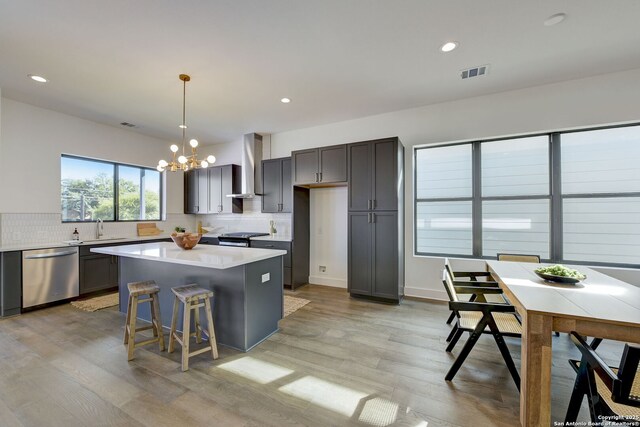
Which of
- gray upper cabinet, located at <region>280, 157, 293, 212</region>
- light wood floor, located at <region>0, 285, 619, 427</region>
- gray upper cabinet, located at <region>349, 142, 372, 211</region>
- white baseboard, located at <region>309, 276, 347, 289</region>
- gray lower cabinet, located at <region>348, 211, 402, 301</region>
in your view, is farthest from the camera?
gray upper cabinet, located at <region>280, 157, 293, 212</region>

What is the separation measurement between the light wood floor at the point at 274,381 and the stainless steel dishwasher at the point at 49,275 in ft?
2.25

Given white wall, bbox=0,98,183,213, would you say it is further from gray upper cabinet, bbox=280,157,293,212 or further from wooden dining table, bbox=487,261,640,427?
wooden dining table, bbox=487,261,640,427

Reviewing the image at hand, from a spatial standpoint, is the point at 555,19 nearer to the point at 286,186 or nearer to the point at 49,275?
the point at 286,186

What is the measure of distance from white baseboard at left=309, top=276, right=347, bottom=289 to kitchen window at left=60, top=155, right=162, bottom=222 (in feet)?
12.8

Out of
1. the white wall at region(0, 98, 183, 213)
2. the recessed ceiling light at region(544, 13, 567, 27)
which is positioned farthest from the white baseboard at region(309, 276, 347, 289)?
the white wall at region(0, 98, 183, 213)

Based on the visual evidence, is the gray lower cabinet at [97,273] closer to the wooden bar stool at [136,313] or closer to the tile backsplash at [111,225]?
the tile backsplash at [111,225]

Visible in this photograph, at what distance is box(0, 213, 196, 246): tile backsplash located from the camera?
378cm

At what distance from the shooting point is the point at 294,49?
266cm

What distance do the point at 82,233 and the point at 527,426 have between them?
6.40 m

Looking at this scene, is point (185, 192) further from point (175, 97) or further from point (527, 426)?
point (527, 426)

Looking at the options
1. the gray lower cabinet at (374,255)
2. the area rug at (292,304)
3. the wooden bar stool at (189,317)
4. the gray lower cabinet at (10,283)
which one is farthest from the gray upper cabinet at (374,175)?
the gray lower cabinet at (10,283)

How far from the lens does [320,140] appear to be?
501 cm

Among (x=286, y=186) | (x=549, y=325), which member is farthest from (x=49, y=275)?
(x=549, y=325)

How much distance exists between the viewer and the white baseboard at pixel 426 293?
398cm
